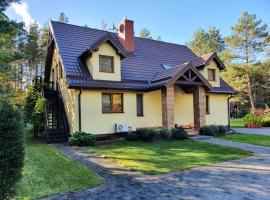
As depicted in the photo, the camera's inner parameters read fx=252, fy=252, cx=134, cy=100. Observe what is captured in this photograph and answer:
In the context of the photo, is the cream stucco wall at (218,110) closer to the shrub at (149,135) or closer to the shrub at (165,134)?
the shrub at (165,134)

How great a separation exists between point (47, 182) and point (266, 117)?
78.4 feet

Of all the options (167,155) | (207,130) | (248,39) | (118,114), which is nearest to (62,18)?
(248,39)

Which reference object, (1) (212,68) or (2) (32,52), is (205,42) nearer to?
(2) (32,52)

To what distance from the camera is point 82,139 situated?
12.7 m

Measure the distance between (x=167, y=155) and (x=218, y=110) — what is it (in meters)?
10.6

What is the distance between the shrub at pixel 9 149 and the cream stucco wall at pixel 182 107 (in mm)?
13852

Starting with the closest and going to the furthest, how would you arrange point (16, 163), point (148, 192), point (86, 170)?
point (16, 163)
point (148, 192)
point (86, 170)

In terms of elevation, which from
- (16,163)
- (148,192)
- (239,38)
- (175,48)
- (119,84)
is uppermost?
(239,38)

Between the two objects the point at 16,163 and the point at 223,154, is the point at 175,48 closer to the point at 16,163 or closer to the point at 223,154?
the point at 223,154

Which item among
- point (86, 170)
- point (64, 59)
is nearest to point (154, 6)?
point (64, 59)

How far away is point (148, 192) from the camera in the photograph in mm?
6016

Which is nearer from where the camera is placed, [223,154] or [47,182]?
[47,182]

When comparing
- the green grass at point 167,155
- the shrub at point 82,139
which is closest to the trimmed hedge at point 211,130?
the green grass at point 167,155

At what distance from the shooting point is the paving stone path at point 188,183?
580cm
